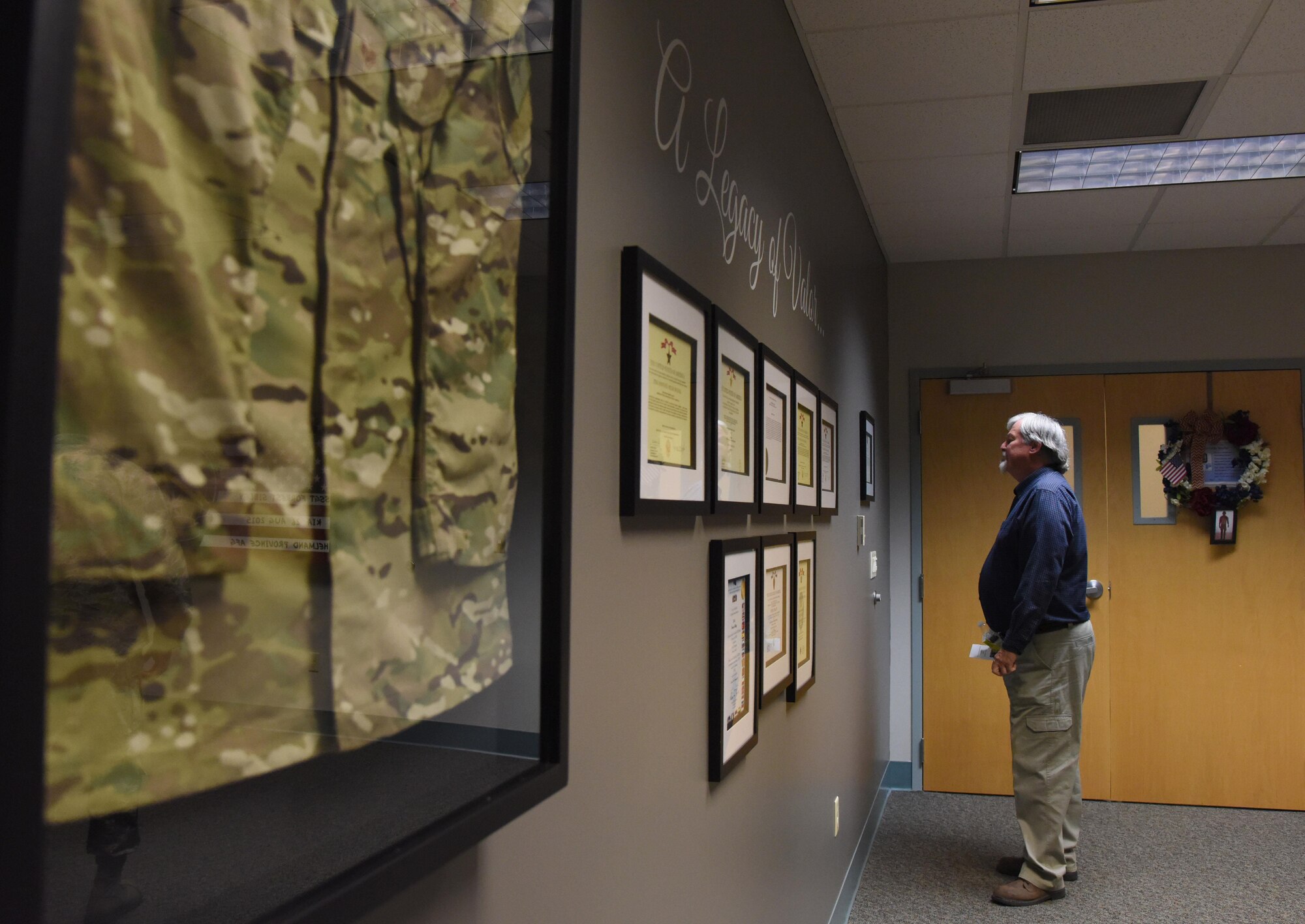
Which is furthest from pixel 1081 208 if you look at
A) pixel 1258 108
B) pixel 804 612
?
pixel 804 612

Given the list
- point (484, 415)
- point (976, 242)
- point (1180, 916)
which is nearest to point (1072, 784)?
point (1180, 916)

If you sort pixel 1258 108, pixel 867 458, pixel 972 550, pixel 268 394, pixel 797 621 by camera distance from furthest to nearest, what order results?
pixel 972 550
pixel 867 458
pixel 1258 108
pixel 797 621
pixel 268 394

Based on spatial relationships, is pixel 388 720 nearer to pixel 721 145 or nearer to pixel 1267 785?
pixel 721 145

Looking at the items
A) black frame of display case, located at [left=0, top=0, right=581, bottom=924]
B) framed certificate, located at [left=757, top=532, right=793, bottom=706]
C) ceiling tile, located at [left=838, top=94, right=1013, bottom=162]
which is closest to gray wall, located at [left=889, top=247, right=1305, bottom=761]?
ceiling tile, located at [left=838, top=94, right=1013, bottom=162]

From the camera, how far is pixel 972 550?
416cm

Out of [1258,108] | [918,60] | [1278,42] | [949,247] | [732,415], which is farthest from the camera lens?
[949,247]

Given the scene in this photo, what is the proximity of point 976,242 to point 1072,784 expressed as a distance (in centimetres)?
213

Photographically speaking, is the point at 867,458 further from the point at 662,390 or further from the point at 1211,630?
the point at 662,390

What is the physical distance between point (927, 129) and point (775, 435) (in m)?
1.44

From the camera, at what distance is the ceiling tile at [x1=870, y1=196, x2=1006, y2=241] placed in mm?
3498

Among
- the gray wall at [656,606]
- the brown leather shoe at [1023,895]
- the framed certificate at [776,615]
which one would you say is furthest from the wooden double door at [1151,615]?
the framed certificate at [776,615]

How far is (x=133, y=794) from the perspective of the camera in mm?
373

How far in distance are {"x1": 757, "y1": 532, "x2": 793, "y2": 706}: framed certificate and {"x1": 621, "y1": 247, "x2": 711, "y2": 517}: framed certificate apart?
0.43 m

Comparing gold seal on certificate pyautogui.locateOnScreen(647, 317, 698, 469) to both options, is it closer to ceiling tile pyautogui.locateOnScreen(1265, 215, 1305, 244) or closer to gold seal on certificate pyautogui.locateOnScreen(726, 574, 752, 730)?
gold seal on certificate pyautogui.locateOnScreen(726, 574, 752, 730)
